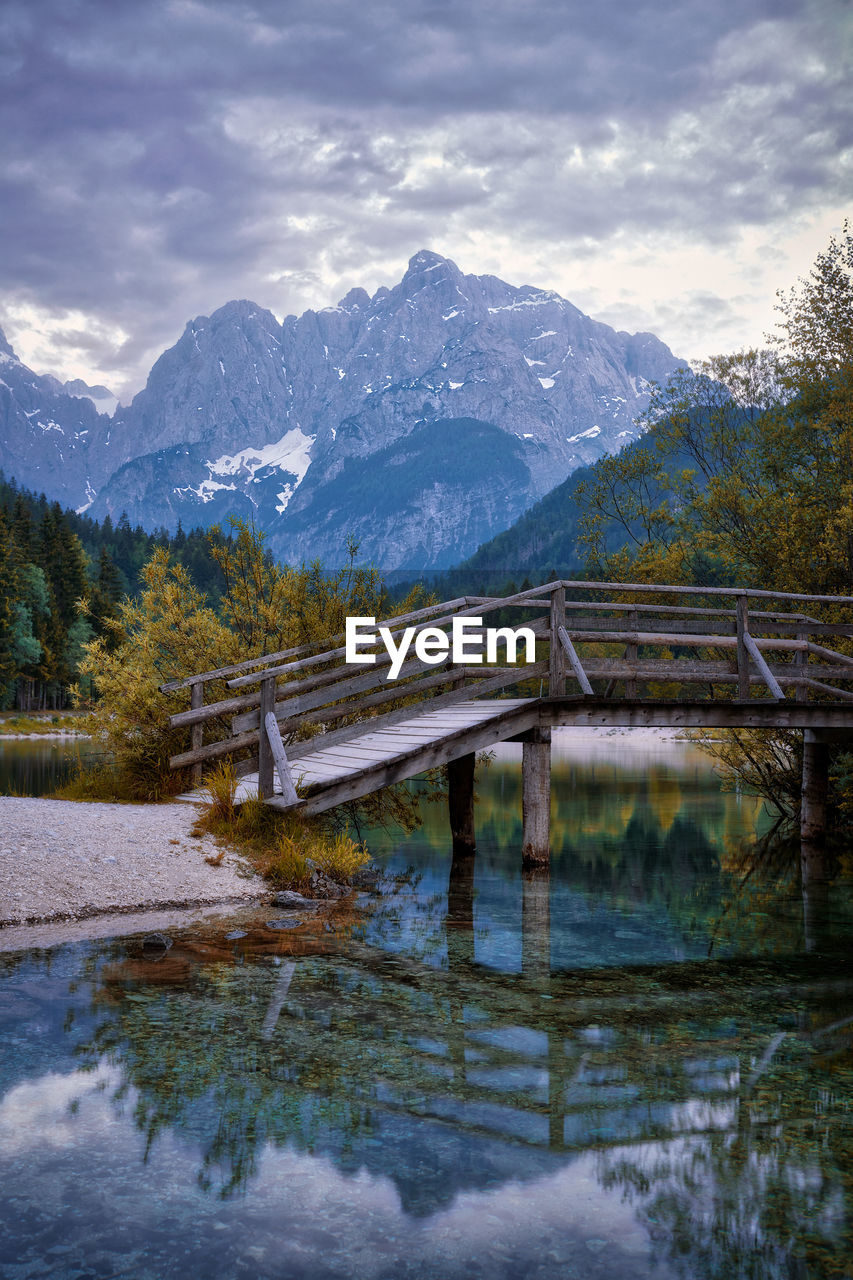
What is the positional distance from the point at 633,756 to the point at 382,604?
97.0ft

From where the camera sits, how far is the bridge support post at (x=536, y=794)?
14445mm

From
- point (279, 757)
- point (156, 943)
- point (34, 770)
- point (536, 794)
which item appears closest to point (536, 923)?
point (536, 794)

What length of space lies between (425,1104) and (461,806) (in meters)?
11.4

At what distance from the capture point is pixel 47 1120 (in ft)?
17.9

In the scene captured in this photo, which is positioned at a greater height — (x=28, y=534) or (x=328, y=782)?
(x=28, y=534)

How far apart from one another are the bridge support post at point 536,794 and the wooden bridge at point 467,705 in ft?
0.07

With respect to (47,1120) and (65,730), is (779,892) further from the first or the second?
(65,730)

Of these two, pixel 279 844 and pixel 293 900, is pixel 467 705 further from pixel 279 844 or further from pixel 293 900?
pixel 293 900

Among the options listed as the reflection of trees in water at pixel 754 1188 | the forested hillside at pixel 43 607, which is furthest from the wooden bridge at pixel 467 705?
the forested hillside at pixel 43 607

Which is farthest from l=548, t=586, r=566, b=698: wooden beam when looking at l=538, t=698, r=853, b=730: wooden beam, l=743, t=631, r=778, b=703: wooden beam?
l=743, t=631, r=778, b=703: wooden beam

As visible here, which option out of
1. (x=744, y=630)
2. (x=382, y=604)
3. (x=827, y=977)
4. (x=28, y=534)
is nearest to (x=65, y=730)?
(x=28, y=534)

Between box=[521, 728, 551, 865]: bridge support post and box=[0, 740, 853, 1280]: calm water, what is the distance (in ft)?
12.0

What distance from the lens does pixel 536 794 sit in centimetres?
1456

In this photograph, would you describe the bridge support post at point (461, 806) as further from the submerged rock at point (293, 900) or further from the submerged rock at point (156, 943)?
the submerged rock at point (156, 943)
